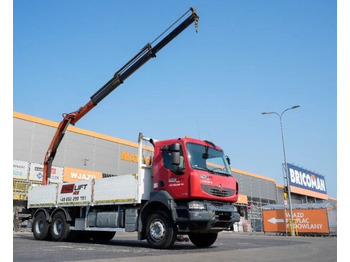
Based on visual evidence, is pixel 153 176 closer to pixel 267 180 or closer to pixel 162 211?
pixel 162 211

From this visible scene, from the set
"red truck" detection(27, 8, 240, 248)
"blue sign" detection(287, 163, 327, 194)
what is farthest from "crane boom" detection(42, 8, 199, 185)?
"blue sign" detection(287, 163, 327, 194)

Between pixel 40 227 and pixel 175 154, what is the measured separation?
24.4 feet

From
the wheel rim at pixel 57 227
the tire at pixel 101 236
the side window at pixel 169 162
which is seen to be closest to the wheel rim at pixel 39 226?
the wheel rim at pixel 57 227

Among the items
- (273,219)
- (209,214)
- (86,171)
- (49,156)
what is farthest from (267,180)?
(209,214)

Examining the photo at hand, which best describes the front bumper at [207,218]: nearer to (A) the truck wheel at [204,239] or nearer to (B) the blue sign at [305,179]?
(A) the truck wheel at [204,239]

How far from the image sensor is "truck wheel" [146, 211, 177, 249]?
9.17 metres

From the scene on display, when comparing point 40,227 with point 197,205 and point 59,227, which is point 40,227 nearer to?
point 59,227

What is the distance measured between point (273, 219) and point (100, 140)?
57.7 feet

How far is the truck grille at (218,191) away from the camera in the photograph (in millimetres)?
9251

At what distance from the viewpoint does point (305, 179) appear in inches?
2117

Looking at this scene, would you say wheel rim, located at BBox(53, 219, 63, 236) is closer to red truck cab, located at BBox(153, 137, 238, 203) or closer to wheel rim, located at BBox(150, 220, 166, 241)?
wheel rim, located at BBox(150, 220, 166, 241)

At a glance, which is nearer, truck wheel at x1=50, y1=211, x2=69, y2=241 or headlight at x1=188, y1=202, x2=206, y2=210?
headlight at x1=188, y1=202, x2=206, y2=210

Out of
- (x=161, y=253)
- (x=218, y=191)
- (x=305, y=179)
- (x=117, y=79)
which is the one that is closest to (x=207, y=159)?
(x=218, y=191)

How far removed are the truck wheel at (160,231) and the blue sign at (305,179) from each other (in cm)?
3972
